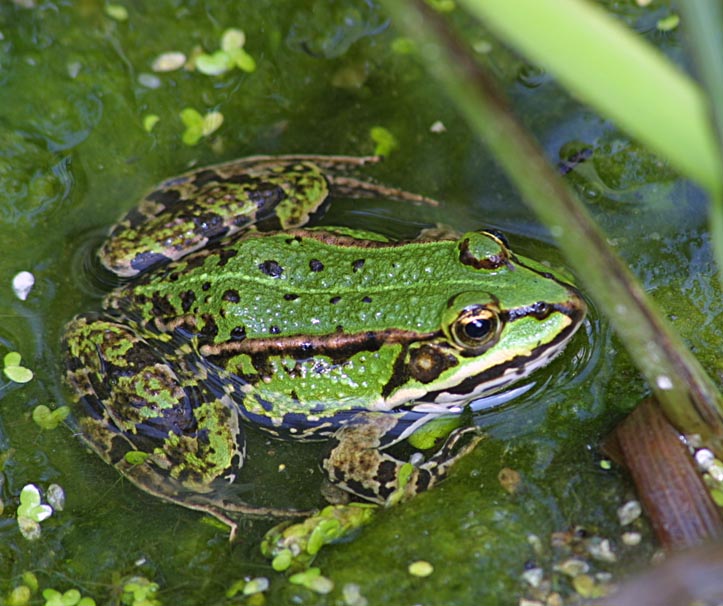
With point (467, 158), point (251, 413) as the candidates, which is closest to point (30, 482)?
point (251, 413)

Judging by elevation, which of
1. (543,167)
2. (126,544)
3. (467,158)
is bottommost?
(126,544)

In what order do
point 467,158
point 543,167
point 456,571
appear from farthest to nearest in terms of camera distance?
point 467,158 → point 456,571 → point 543,167

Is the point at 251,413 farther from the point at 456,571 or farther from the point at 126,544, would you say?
the point at 456,571

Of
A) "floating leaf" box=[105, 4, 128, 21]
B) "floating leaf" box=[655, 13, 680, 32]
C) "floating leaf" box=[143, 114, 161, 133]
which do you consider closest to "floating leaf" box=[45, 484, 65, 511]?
"floating leaf" box=[143, 114, 161, 133]

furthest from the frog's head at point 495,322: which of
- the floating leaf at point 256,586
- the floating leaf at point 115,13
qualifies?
the floating leaf at point 115,13

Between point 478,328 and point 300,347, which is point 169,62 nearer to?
point 300,347

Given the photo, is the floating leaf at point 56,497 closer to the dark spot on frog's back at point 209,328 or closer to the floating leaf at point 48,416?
the floating leaf at point 48,416

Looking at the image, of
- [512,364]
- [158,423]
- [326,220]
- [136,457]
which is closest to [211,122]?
[326,220]
